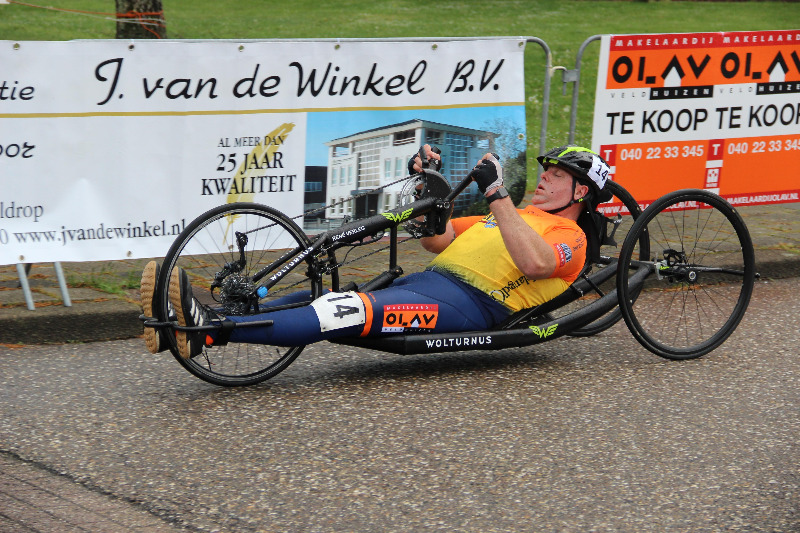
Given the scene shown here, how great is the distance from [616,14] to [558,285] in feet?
74.4

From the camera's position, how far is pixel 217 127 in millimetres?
6078

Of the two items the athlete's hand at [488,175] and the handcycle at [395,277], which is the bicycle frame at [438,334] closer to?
the handcycle at [395,277]

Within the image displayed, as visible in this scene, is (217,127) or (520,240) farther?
(217,127)

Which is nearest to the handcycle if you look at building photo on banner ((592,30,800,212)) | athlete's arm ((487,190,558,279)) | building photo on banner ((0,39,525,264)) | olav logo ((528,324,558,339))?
olav logo ((528,324,558,339))

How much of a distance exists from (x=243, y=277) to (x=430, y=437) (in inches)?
42.1

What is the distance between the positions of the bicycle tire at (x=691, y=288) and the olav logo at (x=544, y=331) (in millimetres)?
336

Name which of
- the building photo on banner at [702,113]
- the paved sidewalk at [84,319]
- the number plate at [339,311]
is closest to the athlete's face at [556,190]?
the number plate at [339,311]

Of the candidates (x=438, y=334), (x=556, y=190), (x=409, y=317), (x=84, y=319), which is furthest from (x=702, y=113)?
(x=84, y=319)

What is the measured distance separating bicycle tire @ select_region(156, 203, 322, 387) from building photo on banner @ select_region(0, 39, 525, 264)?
1.55 feet

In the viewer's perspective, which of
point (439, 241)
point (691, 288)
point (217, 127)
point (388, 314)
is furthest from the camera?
point (691, 288)

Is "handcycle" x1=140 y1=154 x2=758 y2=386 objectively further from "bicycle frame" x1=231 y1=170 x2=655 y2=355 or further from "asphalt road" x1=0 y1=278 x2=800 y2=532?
"asphalt road" x1=0 y1=278 x2=800 y2=532

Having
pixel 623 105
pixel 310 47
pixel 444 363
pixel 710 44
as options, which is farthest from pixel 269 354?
pixel 710 44

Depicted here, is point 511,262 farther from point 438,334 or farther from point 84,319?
point 84,319

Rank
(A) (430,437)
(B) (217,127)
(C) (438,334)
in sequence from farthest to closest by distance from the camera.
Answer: (B) (217,127)
(C) (438,334)
(A) (430,437)
